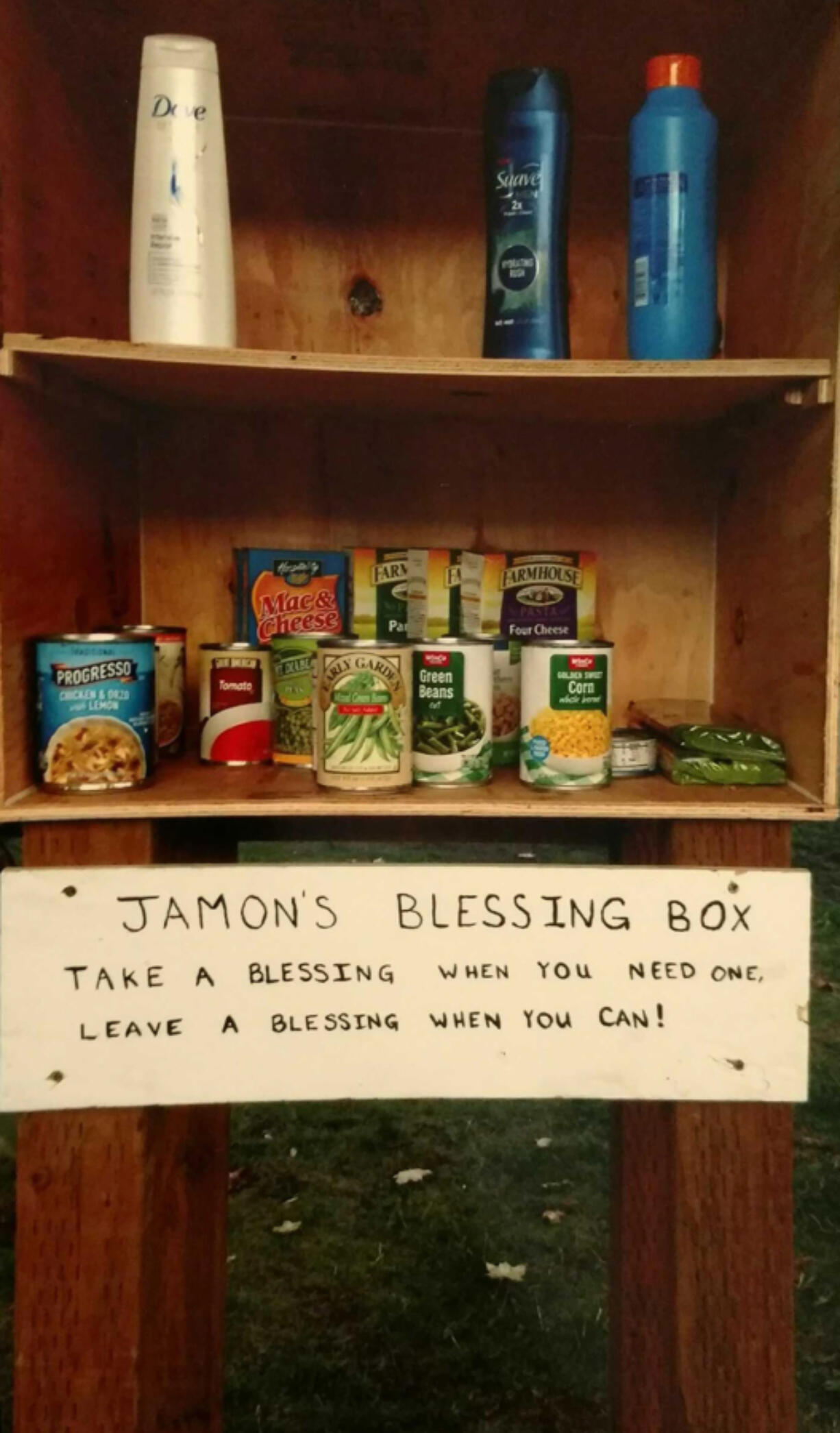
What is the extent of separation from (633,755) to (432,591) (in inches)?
11.1

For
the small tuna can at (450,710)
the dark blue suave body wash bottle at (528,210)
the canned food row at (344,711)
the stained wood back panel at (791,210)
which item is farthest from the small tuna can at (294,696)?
the stained wood back panel at (791,210)

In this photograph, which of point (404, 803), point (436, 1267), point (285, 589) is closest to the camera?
point (404, 803)

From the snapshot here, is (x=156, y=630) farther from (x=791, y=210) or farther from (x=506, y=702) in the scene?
(x=791, y=210)

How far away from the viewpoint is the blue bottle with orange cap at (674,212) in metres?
0.98

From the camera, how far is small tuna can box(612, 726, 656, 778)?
1076 mm

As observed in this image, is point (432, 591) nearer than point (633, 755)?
No

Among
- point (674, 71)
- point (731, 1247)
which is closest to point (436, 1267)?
point (731, 1247)

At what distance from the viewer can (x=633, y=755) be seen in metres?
1.08

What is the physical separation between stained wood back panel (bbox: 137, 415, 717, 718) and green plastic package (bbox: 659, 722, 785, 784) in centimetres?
24

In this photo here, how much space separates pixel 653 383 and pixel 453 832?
53cm

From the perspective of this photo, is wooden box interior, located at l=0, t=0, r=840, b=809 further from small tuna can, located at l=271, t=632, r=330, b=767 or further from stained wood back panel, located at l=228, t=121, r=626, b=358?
small tuna can, located at l=271, t=632, r=330, b=767

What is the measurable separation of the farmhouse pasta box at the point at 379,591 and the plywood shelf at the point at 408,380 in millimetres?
154

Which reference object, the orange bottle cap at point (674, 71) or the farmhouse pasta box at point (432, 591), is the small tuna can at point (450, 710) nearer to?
the farmhouse pasta box at point (432, 591)

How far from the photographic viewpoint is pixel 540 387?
0.99 meters
